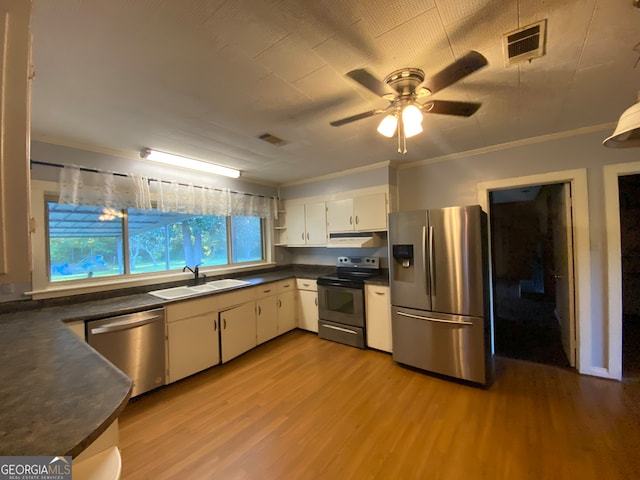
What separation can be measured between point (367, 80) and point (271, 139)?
1.41 metres

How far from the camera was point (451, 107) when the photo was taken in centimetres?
152

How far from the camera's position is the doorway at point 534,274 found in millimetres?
2844

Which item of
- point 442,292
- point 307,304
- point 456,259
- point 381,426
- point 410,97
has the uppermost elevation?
point 410,97

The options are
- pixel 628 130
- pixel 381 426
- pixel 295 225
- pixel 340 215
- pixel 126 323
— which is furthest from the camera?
pixel 295 225

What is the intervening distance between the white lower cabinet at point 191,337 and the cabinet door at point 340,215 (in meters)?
1.85

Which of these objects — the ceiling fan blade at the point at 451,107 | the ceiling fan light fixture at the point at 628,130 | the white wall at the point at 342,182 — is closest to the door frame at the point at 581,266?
the ceiling fan light fixture at the point at 628,130

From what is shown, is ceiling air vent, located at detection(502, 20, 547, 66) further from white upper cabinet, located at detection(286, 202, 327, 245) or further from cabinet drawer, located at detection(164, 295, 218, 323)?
cabinet drawer, located at detection(164, 295, 218, 323)

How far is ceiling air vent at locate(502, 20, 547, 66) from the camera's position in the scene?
49.4 inches

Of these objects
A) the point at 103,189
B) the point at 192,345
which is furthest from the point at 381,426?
the point at 103,189

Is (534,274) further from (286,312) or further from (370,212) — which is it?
(286,312)

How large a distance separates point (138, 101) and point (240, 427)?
242 cm

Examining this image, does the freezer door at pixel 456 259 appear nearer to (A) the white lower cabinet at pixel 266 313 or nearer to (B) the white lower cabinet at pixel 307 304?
(B) the white lower cabinet at pixel 307 304

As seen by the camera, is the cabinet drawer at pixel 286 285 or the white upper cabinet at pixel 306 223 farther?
the white upper cabinet at pixel 306 223

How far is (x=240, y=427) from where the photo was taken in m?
2.01
